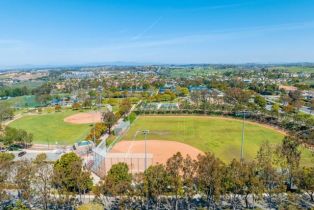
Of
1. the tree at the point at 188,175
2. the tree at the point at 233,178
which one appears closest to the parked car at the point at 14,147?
the tree at the point at 188,175

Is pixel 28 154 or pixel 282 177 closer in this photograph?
pixel 282 177

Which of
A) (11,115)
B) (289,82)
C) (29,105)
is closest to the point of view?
(11,115)

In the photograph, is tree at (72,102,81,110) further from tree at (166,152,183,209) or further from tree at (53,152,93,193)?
tree at (166,152,183,209)

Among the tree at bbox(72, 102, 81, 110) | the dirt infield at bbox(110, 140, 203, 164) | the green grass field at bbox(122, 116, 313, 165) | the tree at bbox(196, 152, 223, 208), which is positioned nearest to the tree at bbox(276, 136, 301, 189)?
the tree at bbox(196, 152, 223, 208)

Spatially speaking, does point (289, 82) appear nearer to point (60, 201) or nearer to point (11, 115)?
point (11, 115)

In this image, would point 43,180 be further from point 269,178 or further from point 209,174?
point 269,178

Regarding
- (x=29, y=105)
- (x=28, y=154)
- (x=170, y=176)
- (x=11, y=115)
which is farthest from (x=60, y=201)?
(x=29, y=105)
